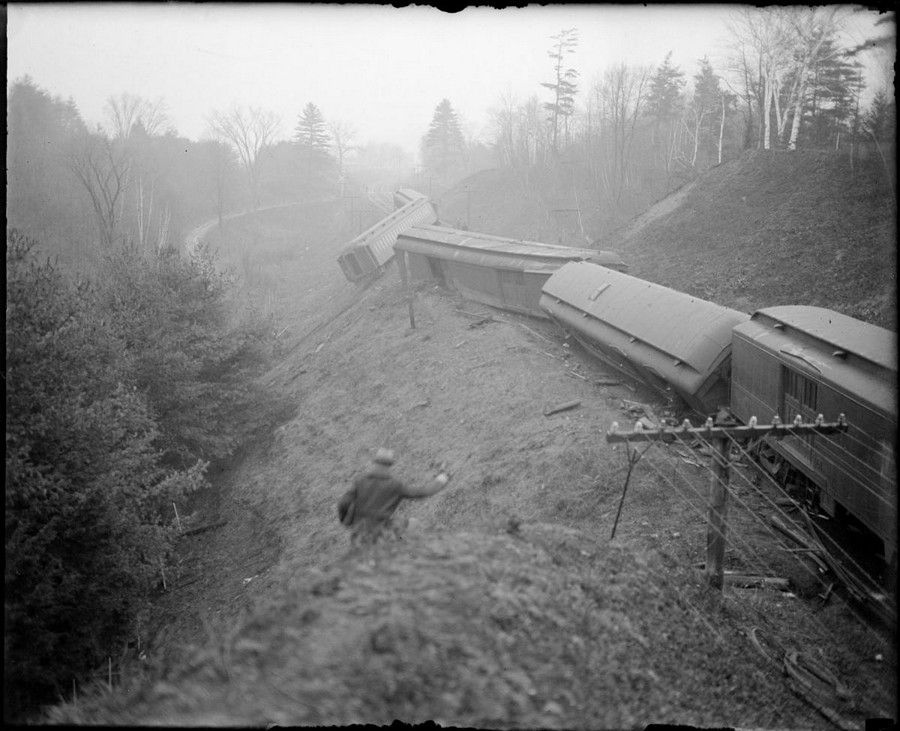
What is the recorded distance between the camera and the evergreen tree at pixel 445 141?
67625 millimetres

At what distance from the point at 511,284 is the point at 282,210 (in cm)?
4813

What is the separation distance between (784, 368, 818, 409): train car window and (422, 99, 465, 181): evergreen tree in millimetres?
63045

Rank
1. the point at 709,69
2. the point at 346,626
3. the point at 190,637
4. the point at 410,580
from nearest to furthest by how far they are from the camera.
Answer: the point at 346,626 < the point at 410,580 < the point at 190,637 < the point at 709,69

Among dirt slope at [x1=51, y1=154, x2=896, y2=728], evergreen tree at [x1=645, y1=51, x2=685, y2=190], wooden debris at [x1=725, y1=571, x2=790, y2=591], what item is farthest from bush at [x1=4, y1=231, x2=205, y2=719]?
evergreen tree at [x1=645, y1=51, x2=685, y2=190]

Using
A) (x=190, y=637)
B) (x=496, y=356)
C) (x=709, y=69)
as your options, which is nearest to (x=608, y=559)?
(x=190, y=637)

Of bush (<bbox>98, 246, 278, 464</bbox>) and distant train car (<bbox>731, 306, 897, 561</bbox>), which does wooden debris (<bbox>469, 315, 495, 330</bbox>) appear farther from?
distant train car (<bbox>731, 306, 897, 561</bbox>)

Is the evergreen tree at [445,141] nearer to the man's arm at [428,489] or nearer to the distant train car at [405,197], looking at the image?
the distant train car at [405,197]

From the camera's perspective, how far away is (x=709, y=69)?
4103 centimetres

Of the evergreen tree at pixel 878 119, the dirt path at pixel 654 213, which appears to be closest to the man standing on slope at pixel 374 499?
the evergreen tree at pixel 878 119

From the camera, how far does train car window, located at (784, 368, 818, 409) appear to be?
9.77 meters

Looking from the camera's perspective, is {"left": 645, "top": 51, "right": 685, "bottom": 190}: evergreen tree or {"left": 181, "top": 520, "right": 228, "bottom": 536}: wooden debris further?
{"left": 645, "top": 51, "right": 685, "bottom": 190}: evergreen tree

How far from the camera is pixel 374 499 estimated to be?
589 centimetres

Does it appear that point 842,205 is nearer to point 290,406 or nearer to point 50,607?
point 290,406

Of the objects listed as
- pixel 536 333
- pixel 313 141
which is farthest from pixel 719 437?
pixel 313 141
